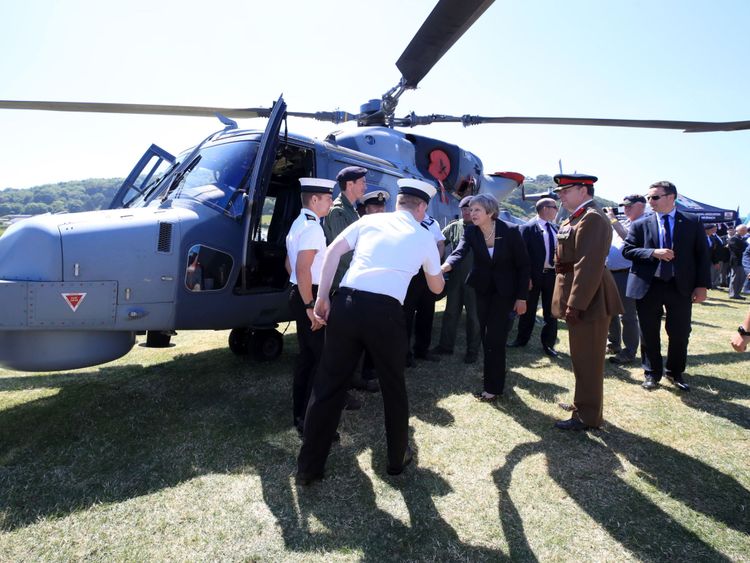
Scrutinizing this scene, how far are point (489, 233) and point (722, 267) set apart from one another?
14434mm

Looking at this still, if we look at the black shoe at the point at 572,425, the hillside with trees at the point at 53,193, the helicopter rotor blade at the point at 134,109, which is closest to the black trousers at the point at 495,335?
the black shoe at the point at 572,425

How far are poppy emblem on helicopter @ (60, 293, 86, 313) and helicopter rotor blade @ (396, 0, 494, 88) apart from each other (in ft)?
12.2

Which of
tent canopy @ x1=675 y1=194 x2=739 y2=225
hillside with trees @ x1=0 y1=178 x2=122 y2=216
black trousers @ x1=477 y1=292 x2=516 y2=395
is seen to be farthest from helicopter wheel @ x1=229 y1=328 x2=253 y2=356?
hillside with trees @ x1=0 y1=178 x2=122 y2=216

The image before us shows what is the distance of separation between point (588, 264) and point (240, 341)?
152 inches

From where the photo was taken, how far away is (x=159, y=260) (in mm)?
3600

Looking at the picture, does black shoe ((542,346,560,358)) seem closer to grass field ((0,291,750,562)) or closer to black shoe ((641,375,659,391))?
grass field ((0,291,750,562))

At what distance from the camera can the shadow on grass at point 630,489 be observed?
228 centimetres

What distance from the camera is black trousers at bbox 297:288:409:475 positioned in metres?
2.57

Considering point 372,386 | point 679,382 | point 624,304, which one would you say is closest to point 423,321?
point 372,386

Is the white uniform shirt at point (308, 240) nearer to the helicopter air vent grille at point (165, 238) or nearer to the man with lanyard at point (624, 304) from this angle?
the helicopter air vent grille at point (165, 238)

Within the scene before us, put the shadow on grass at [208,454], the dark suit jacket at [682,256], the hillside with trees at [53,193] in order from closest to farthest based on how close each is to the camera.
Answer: the shadow on grass at [208,454] < the dark suit jacket at [682,256] < the hillside with trees at [53,193]

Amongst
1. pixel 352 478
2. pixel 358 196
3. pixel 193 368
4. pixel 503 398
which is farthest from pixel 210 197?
pixel 503 398

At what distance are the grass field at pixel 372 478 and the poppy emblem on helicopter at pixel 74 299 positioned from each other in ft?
3.16

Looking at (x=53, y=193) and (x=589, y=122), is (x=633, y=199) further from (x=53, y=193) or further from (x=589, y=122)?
(x=53, y=193)
